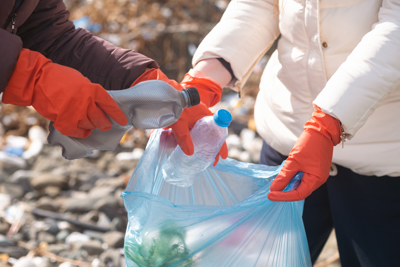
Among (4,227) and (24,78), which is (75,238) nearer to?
(4,227)

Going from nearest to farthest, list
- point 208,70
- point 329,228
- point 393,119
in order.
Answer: point 393,119
point 208,70
point 329,228

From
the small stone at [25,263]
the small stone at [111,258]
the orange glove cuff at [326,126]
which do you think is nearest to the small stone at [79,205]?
the small stone at [111,258]

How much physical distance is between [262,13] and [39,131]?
2732 mm

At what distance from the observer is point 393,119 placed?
1397 millimetres

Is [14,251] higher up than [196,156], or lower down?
lower down

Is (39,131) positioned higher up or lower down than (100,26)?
lower down

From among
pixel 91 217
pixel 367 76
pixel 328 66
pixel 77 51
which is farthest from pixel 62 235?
pixel 367 76

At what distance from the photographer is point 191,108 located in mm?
1466

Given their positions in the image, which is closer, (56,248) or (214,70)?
(214,70)

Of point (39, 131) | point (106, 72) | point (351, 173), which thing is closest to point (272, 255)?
point (351, 173)

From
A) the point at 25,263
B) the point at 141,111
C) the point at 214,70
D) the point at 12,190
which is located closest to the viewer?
the point at 141,111

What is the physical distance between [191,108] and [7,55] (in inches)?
23.0

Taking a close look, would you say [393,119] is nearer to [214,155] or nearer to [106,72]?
[214,155]

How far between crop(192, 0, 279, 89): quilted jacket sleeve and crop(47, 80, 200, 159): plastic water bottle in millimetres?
367
